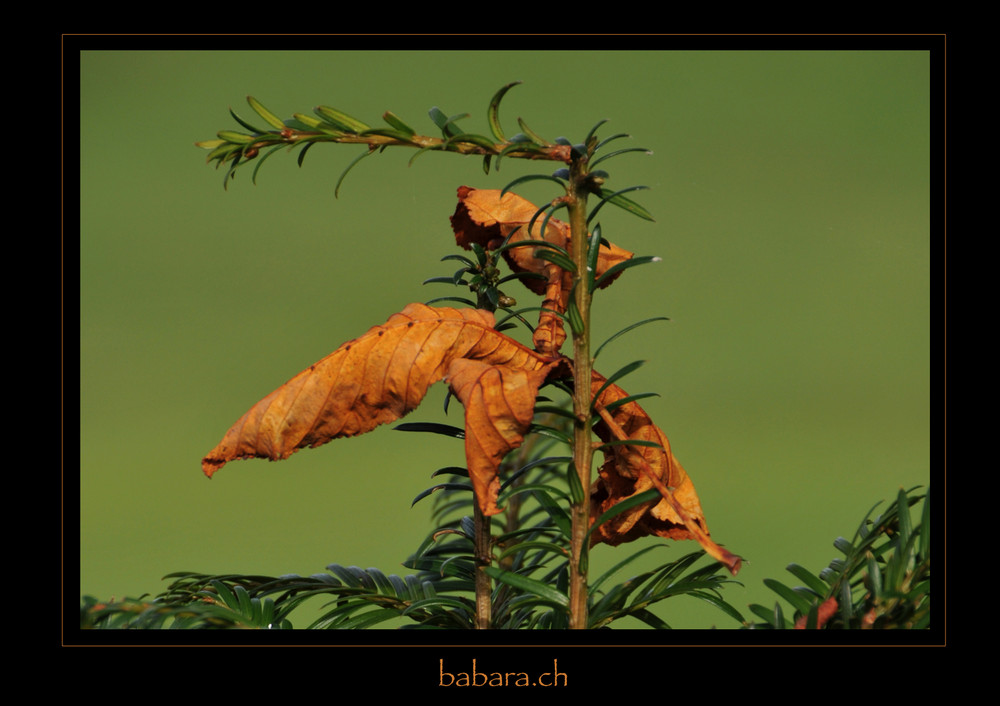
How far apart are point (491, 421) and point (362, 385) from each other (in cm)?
10

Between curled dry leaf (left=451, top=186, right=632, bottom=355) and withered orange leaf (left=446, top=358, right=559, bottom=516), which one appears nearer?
withered orange leaf (left=446, top=358, right=559, bottom=516)

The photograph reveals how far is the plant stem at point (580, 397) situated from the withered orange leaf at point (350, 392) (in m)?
0.08

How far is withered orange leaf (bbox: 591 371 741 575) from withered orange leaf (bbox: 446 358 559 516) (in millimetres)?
66

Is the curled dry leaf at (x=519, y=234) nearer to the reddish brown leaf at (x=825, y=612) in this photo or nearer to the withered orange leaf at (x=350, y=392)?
the withered orange leaf at (x=350, y=392)

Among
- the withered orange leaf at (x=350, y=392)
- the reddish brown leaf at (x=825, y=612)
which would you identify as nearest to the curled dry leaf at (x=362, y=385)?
the withered orange leaf at (x=350, y=392)

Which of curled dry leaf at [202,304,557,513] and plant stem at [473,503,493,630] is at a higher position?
curled dry leaf at [202,304,557,513]

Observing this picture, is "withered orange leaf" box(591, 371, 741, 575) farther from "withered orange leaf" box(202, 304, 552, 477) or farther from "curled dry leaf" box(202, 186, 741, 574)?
"withered orange leaf" box(202, 304, 552, 477)

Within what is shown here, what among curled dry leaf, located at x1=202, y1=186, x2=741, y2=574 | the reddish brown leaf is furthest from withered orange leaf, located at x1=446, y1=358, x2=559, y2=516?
the reddish brown leaf

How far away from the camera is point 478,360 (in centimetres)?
62

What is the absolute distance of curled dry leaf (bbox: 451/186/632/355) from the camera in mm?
667

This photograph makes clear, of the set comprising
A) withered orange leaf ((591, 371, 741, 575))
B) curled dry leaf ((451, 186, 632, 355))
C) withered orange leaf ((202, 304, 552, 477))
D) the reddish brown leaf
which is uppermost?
curled dry leaf ((451, 186, 632, 355))

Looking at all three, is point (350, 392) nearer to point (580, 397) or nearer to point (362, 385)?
point (362, 385)

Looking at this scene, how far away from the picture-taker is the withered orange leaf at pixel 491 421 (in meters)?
0.56
